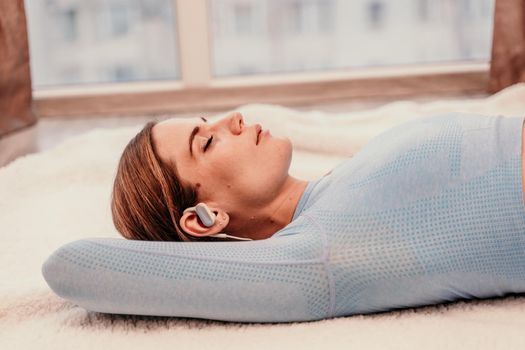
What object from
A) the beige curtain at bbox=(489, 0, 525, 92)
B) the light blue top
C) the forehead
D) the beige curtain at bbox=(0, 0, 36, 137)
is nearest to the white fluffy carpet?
the light blue top

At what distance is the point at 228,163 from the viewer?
1267 millimetres

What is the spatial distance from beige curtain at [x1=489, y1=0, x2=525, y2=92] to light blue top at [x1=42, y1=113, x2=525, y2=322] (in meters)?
1.64

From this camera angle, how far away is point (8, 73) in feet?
8.12

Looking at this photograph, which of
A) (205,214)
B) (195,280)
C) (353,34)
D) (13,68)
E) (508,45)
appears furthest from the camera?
(353,34)

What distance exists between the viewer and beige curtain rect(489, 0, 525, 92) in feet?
8.58

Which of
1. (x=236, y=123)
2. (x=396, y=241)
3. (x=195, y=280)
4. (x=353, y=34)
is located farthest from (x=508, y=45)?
(x=195, y=280)

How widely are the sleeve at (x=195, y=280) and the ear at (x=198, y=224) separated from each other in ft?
0.35

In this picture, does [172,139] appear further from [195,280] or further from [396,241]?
[396,241]

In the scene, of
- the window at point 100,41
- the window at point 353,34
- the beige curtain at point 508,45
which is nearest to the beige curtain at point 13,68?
the window at point 100,41

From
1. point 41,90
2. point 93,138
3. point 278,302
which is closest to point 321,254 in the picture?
point 278,302

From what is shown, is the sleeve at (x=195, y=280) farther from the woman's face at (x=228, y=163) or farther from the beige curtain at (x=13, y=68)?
the beige curtain at (x=13, y=68)

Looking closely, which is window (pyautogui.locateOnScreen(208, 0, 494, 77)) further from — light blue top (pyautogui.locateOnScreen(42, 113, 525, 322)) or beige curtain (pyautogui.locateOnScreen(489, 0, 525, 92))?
light blue top (pyautogui.locateOnScreen(42, 113, 525, 322))

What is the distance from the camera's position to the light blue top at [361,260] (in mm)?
1087

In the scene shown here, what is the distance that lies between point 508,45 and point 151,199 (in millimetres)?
1890
